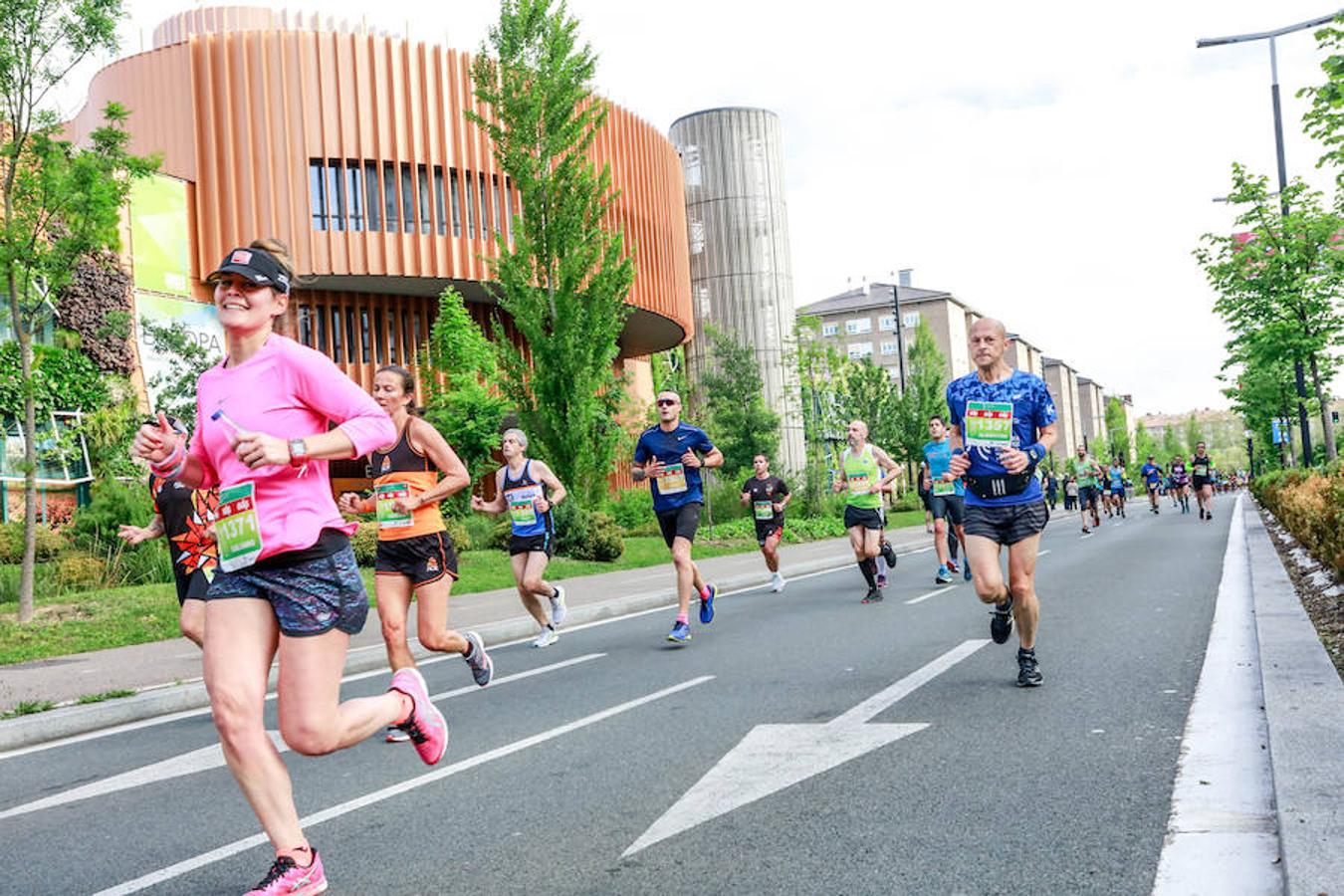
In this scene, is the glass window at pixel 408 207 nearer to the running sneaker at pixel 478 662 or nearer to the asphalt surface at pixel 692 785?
the asphalt surface at pixel 692 785

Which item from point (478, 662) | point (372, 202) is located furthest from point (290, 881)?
point (372, 202)

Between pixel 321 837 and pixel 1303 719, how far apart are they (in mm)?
3976

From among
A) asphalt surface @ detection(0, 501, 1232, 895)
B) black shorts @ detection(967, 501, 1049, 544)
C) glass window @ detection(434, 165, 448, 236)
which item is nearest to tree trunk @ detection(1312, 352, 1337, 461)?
asphalt surface @ detection(0, 501, 1232, 895)

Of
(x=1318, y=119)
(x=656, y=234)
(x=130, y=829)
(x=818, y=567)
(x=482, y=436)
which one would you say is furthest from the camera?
(x=656, y=234)

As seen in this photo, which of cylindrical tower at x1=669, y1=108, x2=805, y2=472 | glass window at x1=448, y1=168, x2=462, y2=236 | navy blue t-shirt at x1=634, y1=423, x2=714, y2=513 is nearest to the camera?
navy blue t-shirt at x1=634, y1=423, x2=714, y2=513

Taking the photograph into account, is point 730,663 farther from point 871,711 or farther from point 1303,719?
point 1303,719

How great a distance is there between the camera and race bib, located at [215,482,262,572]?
347 cm

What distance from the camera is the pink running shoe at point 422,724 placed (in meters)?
4.04

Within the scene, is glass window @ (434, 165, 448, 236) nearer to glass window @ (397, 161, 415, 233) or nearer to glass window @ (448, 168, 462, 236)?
glass window @ (448, 168, 462, 236)

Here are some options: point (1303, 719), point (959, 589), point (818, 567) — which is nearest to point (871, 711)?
point (1303, 719)

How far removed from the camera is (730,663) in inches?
335

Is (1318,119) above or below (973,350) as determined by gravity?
above

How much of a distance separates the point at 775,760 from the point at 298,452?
2.74 meters

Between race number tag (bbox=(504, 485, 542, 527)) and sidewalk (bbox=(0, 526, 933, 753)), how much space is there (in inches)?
64.5
